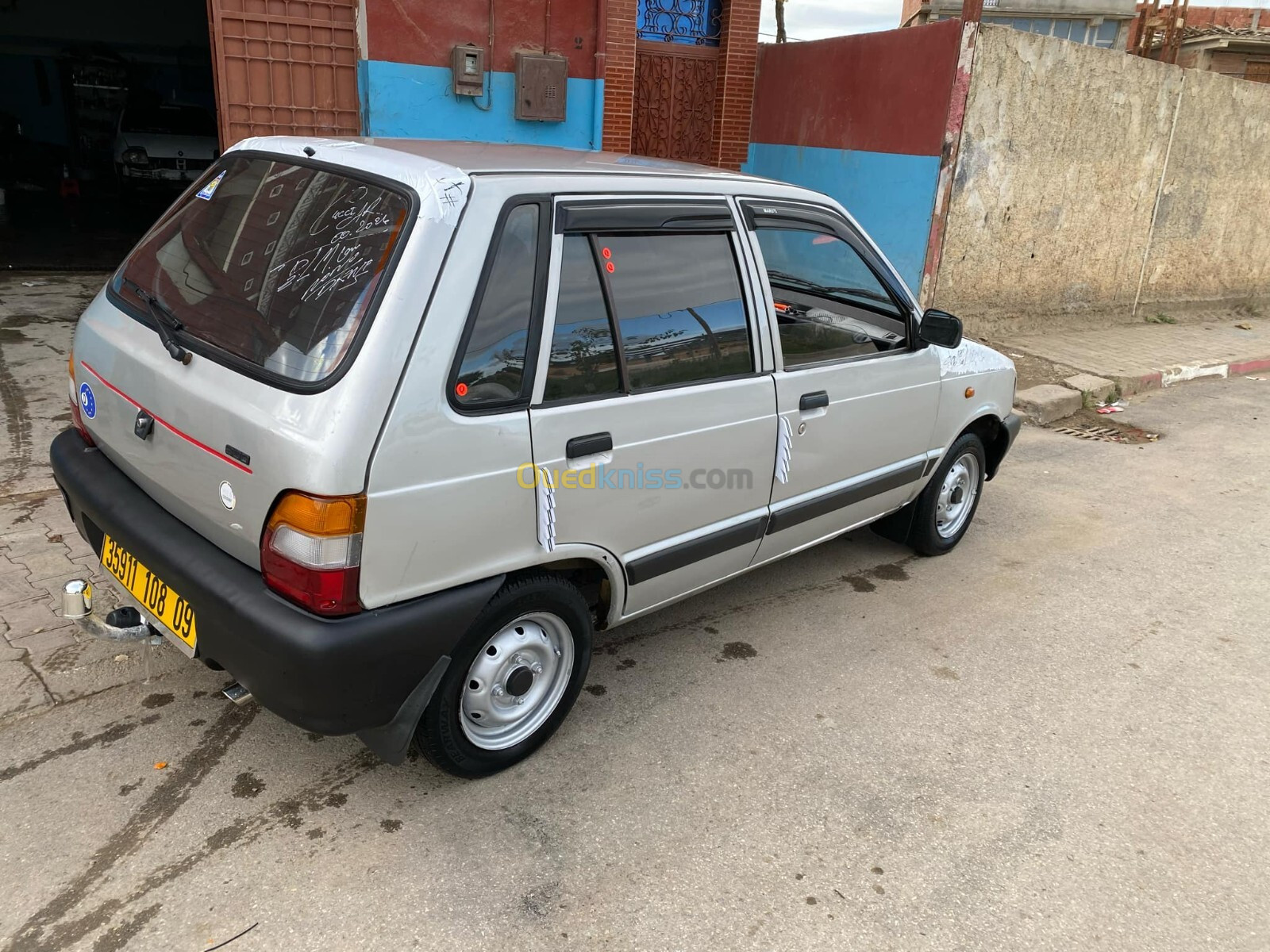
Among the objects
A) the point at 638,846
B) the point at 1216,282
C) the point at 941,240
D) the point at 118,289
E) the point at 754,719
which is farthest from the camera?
the point at 1216,282

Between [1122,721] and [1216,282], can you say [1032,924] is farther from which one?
[1216,282]

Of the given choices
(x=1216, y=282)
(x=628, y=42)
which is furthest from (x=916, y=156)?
(x=1216, y=282)

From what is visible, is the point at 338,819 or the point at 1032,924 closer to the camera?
the point at 1032,924

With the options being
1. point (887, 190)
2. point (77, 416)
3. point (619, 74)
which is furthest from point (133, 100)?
point (77, 416)

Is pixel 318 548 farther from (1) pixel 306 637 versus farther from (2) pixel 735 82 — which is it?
(2) pixel 735 82

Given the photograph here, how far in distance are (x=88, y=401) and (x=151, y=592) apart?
29.5 inches

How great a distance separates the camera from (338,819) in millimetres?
2643

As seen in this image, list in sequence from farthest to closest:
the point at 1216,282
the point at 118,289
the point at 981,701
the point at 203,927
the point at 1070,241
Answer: the point at 1216,282
the point at 1070,241
the point at 981,701
the point at 118,289
the point at 203,927

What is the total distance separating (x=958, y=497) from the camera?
4750 millimetres

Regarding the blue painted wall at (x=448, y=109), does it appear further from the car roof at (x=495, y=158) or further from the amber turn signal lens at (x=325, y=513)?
the amber turn signal lens at (x=325, y=513)

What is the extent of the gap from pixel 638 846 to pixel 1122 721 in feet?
6.52

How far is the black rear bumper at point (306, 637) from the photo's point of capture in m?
2.25

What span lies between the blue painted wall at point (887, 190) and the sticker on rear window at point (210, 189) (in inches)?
265

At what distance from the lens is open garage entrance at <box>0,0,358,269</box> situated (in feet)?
25.7
